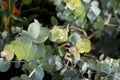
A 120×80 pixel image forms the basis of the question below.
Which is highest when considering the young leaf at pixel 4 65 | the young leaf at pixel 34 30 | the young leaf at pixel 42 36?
the young leaf at pixel 34 30

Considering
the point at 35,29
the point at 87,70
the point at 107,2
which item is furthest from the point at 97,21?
the point at 35,29

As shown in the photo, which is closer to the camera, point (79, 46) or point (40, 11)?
point (79, 46)

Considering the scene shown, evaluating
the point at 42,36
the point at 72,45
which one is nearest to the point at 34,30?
the point at 42,36

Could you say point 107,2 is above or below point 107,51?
above

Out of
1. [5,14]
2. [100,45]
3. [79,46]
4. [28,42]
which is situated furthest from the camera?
[100,45]

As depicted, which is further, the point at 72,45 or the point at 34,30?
the point at 72,45

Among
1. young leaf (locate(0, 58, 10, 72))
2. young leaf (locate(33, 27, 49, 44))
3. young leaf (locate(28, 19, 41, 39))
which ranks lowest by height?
young leaf (locate(0, 58, 10, 72))

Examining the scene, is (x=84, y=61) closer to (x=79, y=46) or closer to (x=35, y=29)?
(x=79, y=46)

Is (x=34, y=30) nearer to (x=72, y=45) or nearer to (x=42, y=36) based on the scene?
(x=42, y=36)
